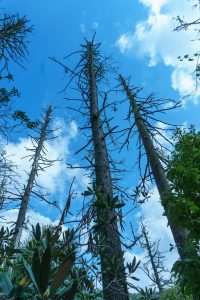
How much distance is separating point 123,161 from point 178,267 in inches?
163

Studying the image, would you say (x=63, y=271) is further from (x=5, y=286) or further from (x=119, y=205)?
(x=119, y=205)

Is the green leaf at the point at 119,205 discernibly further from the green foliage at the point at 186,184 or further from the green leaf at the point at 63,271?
the green leaf at the point at 63,271

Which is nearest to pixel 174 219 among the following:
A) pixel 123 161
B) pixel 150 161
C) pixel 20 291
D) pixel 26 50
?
pixel 20 291

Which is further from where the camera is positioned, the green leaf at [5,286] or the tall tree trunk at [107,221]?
the tall tree trunk at [107,221]

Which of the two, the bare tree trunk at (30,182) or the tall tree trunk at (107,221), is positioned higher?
the bare tree trunk at (30,182)

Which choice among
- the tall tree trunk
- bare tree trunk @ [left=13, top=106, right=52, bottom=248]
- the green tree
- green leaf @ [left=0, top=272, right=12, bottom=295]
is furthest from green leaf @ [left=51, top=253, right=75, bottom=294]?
bare tree trunk @ [left=13, top=106, right=52, bottom=248]

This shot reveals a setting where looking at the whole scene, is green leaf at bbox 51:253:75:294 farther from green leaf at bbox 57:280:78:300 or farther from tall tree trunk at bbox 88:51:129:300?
tall tree trunk at bbox 88:51:129:300

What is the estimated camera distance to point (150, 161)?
8.14 metres

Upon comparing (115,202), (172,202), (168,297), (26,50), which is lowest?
(115,202)

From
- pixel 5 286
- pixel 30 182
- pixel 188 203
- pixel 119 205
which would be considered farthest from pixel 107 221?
pixel 30 182

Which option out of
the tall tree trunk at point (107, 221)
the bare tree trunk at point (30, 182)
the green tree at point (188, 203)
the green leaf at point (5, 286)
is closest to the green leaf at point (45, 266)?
the green leaf at point (5, 286)

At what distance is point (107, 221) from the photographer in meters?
2.88

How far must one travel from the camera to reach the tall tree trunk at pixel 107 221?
297 centimetres

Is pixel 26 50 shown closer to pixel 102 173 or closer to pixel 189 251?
pixel 102 173
